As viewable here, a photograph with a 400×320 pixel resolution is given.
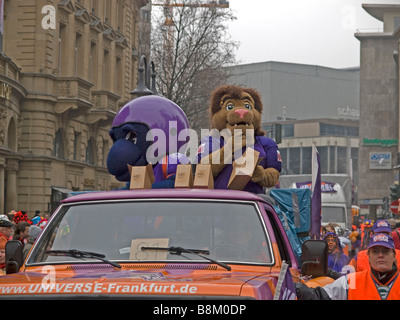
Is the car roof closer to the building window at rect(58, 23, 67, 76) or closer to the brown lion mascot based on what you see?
the brown lion mascot

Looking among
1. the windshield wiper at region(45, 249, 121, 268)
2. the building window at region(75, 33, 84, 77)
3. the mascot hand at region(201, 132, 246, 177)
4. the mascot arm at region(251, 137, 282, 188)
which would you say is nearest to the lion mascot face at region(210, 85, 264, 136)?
the mascot arm at region(251, 137, 282, 188)

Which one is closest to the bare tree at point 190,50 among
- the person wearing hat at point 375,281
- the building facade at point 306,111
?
the person wearing hat at point 375,281

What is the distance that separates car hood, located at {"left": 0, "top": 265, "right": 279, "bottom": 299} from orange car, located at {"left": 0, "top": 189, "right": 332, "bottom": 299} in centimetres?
1

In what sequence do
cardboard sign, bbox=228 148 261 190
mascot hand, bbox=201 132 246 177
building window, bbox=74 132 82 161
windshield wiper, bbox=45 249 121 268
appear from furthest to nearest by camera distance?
1. building window, bbox=74 132 82 161
2. mascot hand, bbox=201 132 246 177
3. cardboard sign, bbox=228 148 261 190
4. windshield wiper, bbox=45 249 121 268

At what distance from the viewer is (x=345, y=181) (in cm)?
3919

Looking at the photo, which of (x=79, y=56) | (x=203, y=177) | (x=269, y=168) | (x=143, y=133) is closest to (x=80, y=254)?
(x=203, y=177)

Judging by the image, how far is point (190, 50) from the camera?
41219mm

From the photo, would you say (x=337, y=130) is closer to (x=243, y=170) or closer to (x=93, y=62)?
(x=93, y=62)

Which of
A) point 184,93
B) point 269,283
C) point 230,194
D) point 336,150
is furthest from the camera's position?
point 336,150

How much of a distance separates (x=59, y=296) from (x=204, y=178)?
279 cm

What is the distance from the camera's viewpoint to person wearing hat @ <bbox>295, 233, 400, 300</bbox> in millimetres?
6258

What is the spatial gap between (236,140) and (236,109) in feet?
2.70

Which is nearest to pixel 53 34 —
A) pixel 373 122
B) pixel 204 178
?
pixel 204 178

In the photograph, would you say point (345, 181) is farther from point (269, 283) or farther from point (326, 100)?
point (326, 100)
